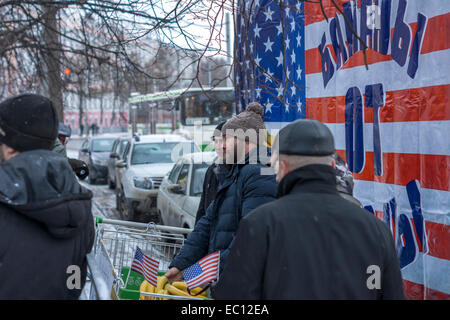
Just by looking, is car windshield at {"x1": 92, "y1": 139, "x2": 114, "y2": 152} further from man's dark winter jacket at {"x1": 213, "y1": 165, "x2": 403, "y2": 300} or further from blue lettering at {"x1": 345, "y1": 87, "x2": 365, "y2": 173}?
man's dark winter jacket at {"x1": 213, "y1": 165, "x2": 403, "y2": 300}

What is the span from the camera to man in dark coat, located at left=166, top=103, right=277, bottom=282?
3.37 metres

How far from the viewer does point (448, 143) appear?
3475mm

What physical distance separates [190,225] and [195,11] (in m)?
3.80

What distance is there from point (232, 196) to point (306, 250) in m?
1.44

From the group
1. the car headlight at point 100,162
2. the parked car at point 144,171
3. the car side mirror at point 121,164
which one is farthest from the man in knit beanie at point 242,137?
the car headlight at point 100,162

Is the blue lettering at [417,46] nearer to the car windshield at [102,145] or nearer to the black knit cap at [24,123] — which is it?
the black knit cap at [24,123]

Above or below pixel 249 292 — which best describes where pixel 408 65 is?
above

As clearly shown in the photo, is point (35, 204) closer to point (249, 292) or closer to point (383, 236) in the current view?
point (249, 292)

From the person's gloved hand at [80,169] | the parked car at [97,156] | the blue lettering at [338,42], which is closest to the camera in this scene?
the blue lettering at [338,42]

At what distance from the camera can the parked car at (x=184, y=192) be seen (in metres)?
8.05

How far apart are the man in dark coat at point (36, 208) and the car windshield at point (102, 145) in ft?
66.1

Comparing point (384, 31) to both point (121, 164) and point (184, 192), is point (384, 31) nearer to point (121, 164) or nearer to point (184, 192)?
point (184, 192)
